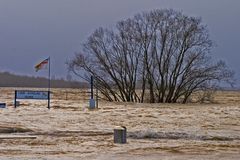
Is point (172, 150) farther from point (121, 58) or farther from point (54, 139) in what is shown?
point (121, 58)

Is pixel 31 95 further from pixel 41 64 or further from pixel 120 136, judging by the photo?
pixel 120 136

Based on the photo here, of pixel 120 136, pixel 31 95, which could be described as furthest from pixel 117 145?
pixel 31 95

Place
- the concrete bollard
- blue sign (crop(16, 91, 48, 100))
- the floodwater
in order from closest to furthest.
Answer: the floodwater, the concrete bollard, blue sign (crop(16, 91, 48, 100))

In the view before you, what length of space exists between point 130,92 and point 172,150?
136 ft

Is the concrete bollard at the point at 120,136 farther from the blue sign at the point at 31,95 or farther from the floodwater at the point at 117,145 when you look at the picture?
the blue sign at the point at 31,95

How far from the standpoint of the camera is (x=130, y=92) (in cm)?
5850

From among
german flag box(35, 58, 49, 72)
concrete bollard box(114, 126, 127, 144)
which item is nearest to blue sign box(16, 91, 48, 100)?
german flag box(35, 58, 49, 72)

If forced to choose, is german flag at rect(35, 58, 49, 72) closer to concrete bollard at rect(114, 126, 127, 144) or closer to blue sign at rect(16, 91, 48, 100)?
blue sign at rect(16, 91, 48, 100)

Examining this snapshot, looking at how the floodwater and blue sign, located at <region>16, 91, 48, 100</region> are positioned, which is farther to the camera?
blue sign, located at <region>16, 91, 48, 100</region>

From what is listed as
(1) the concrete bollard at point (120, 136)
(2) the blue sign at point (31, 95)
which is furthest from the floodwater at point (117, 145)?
(2) the blue sign at point (31, 95)

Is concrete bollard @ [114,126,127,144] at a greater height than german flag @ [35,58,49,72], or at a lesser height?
lesser

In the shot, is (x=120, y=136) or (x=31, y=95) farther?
(x=31, y=95)

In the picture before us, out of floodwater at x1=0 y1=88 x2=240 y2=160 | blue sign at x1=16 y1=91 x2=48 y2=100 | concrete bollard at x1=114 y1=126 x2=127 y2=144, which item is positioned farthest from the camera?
blue sign at x1=16 y1=91 x2=48 y2=100

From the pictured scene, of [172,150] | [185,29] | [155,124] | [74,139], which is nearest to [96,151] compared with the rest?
[172,150]
